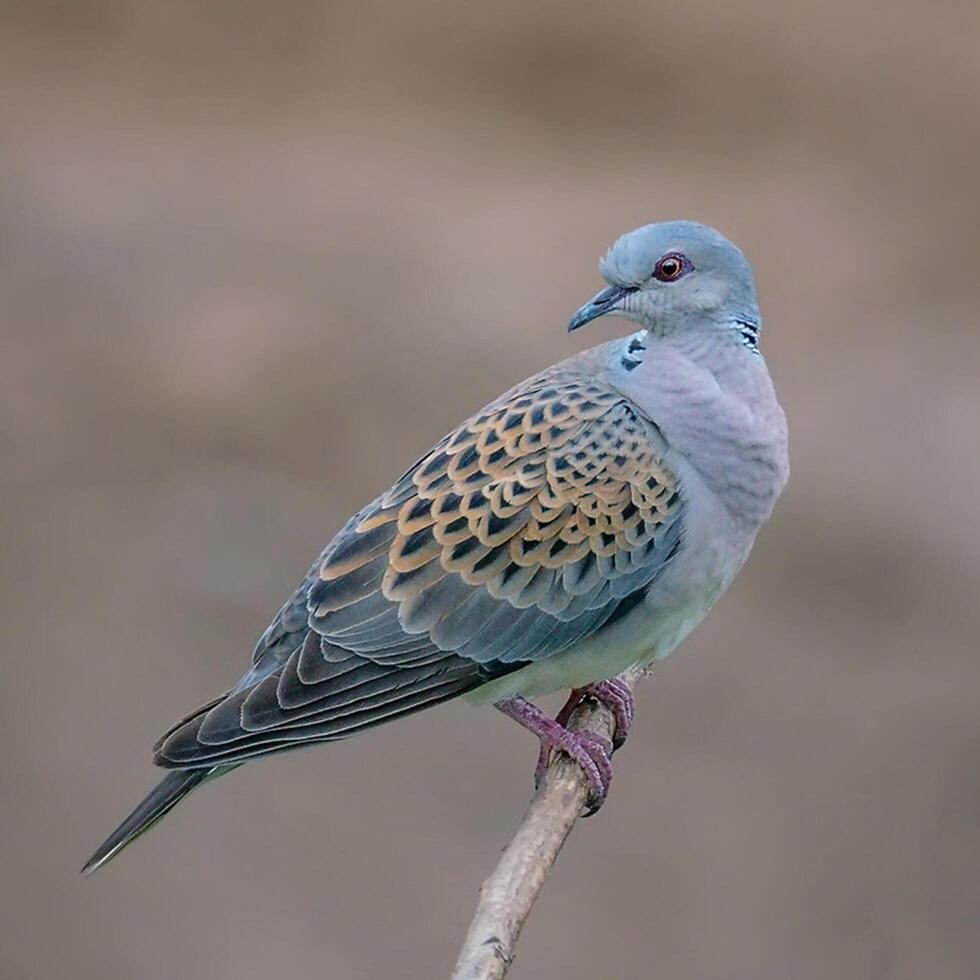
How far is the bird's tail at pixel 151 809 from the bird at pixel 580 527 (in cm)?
17

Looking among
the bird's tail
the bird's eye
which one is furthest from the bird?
the bird's tail

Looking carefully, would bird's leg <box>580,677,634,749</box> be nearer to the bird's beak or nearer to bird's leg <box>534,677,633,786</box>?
bird's leg <box>534,677,633,786</box>

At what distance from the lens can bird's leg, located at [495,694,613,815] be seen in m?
3.19

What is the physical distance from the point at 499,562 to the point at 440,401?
5.37 meters

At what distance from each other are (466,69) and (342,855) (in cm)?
442

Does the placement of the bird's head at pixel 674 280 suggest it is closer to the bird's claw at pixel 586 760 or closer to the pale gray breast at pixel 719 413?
the pale gray breast at pixel 719 413

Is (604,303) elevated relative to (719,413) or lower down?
elevated

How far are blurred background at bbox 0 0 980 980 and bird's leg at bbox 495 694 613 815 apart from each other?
11.4 feet

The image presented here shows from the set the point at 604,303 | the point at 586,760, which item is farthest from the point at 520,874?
the point at 604,303

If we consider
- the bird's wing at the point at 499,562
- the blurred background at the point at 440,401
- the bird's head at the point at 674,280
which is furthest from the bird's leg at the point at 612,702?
the blurred background at the point at 440,401

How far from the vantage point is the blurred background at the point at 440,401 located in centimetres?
693

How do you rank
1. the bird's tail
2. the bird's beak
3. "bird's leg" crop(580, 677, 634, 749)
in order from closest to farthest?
the bird's tail → the bird's beak → "bird's leg" crop(580, 677, 634, 749)

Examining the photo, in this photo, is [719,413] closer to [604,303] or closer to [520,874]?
[604,303]

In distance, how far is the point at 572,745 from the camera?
10.6 feet
